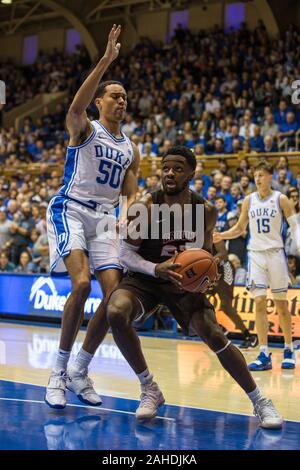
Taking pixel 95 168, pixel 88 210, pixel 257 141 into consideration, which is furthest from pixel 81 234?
pixel 257 141

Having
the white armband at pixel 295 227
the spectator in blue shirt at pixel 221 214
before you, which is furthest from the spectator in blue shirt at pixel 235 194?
the white armband at pixel 295 227

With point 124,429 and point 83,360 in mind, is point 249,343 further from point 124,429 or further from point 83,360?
point 124,429

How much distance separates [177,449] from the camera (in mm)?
4172

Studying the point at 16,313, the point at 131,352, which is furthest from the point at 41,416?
the point at 16,313

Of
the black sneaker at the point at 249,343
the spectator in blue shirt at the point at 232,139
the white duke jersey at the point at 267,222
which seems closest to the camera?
the white duke jersey at the point at 267,222

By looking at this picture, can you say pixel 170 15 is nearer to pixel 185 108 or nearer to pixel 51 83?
pixel 51 83

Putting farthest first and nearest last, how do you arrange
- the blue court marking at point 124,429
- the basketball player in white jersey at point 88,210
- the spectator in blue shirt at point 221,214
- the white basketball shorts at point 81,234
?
1. the spectator in blue shirt at point 221,214
2. the white basketball shorts at point 81,234
3. the basketball player in white jersey at point 88,210
4. the blue court marking at point 124,429

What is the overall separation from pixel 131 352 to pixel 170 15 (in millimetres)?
20977

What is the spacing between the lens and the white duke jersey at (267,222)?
8.36 metres

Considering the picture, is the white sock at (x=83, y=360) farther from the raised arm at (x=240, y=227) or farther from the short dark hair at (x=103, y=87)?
the raised arm at (x=240, y=227)

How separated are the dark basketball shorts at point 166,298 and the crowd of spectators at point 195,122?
6.17 metres

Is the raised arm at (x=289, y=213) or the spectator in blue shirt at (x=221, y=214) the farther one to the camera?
the spectator in blue shirt at (x=221, y=214)

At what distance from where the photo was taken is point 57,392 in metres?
5.31
